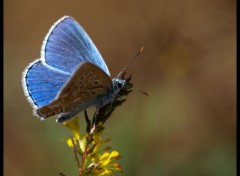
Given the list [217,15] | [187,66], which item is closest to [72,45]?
[187,66]

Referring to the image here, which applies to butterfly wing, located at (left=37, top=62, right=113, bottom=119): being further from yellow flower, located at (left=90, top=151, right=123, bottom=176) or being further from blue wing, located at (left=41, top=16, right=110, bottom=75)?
yellow flower, located at (left=90, top=151, right=123, bottom=176)

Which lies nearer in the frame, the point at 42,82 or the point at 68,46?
the point at 42,82

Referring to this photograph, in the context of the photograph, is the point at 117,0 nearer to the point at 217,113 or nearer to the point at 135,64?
the point at 135,64

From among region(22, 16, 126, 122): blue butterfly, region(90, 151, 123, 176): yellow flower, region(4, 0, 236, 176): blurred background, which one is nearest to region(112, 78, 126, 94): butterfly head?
region(22, 16, 126, 122): blue butterfly

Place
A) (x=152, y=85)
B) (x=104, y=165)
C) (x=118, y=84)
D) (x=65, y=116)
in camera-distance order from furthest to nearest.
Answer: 1. (x=152, y=85)
2. (x=118, y=84)
3. (x=65, y=116)
4. (x=104, y=165)

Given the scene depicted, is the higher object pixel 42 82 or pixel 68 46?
pixel 68 46

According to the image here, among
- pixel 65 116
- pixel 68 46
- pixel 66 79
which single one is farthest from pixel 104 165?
pixel 68 46

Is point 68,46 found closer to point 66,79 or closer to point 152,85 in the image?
point 66,79
